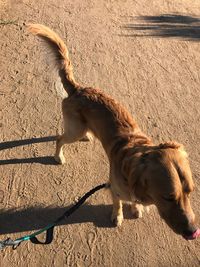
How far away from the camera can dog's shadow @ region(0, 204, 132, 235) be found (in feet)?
14.2

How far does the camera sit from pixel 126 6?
8.28 metres

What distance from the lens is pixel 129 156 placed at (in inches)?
142

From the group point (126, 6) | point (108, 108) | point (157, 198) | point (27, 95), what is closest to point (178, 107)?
point (108, 108)

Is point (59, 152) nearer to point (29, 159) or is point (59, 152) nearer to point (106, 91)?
point (29, 159)

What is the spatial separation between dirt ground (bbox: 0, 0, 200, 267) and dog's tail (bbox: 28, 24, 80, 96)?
0.51ft

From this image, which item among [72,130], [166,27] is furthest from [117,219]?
[166,27]

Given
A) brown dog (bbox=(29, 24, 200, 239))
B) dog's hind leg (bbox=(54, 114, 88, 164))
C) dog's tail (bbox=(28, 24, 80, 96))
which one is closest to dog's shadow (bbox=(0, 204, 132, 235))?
brown dog (bbox=(29, 24, 200, 239))

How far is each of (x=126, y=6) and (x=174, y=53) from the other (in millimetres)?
2032

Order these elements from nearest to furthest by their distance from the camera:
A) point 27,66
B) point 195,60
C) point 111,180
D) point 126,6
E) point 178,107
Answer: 1. point 111,180
2. point 178,107
3. point 27,66
4. point 195,60
5. point 126,6

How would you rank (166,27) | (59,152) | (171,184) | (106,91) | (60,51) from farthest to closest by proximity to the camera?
(166,27) < (106,91) < (59,152) < (60,51) < (171,184)

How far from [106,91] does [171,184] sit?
329cm

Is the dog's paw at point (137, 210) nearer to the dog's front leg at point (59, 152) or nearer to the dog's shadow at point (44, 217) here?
the dog's shadow at point (44, 217)

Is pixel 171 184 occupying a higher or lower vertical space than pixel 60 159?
lower

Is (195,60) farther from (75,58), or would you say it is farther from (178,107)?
(75,58)
